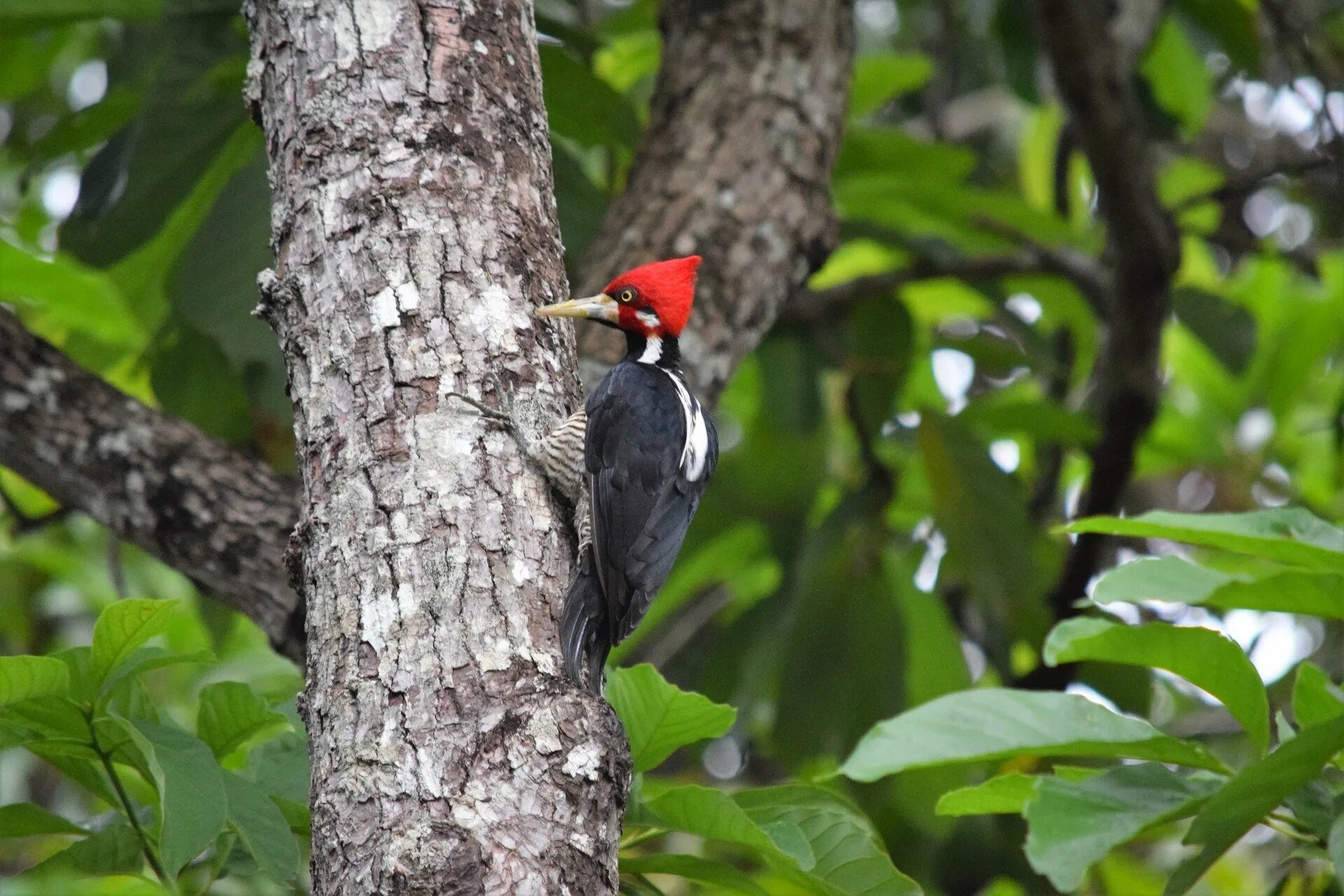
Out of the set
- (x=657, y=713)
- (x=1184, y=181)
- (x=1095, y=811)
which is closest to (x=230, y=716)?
(x=657, y=713)

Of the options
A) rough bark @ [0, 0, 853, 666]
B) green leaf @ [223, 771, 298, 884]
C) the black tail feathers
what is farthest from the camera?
rough bark @ [0, 0, 853, 666]

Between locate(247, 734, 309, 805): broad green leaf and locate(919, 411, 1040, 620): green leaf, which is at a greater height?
locate(247, 734, 309, 805): broad green leaf

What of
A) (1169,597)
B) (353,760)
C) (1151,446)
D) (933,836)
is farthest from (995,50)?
(353,760)

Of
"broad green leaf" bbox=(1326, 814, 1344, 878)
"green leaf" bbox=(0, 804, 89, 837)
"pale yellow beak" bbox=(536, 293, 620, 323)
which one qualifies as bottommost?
"broad green leaf" bbox=(1326, 814, 1344, 878)

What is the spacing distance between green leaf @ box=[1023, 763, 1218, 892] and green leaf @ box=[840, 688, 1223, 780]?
0.12 feet

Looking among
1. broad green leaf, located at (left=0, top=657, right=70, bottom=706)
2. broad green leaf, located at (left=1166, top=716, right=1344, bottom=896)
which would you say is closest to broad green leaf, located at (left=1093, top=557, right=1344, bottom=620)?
broad green leaf, located at (left=1166, top=716, right=1344, bottom=896)

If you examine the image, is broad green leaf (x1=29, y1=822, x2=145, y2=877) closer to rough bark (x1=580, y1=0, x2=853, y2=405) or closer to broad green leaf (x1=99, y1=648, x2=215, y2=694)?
broad green leaf (x1=99, y1=648, x2=215, y2=694)

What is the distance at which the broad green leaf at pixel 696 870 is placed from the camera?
198cm

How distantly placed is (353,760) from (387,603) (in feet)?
0.72

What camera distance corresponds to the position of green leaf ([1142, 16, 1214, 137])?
431 centimetres

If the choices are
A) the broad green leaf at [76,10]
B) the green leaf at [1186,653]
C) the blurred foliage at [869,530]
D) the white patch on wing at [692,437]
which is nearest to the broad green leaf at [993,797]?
the blurred foliage at [869,530]

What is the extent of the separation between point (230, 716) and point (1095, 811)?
1273 millimetres

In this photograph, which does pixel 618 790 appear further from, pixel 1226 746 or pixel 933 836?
pixel 1226 746

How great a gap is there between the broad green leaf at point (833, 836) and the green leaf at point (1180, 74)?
123 inches
